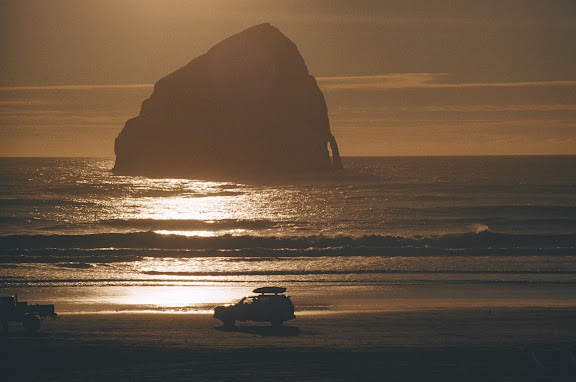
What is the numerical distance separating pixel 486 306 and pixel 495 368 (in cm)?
961

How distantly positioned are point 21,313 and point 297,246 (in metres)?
29.9

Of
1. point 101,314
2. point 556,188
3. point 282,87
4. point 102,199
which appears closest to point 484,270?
point 101,314

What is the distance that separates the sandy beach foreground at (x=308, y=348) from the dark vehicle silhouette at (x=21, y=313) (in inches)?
13.6

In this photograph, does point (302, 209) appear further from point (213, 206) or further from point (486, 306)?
point (486, 306)

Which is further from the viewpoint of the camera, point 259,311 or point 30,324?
point 259,311

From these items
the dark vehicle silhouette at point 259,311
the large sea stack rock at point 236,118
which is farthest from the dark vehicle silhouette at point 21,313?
the large sea stack rock at point 236,118

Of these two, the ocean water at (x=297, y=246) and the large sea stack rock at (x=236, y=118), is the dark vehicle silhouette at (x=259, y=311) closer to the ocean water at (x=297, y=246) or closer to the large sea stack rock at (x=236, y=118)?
the ocean water at (x=297, y=246)

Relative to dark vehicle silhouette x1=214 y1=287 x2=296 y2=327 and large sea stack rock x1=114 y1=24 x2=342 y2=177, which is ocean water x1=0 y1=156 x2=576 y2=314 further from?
large sea stack rock x1=114 y1=24 x2=342 y2=177

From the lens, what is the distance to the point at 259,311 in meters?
22.5

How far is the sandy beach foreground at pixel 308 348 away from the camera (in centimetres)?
1639

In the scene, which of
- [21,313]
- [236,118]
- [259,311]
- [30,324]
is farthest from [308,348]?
[236,118]

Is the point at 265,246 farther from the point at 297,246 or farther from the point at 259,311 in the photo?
the point at 259,311

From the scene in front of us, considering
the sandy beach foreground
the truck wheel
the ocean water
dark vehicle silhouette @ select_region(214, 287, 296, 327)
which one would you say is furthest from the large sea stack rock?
the truck wheel

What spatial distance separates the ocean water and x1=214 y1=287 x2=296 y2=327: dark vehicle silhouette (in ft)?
10.7
